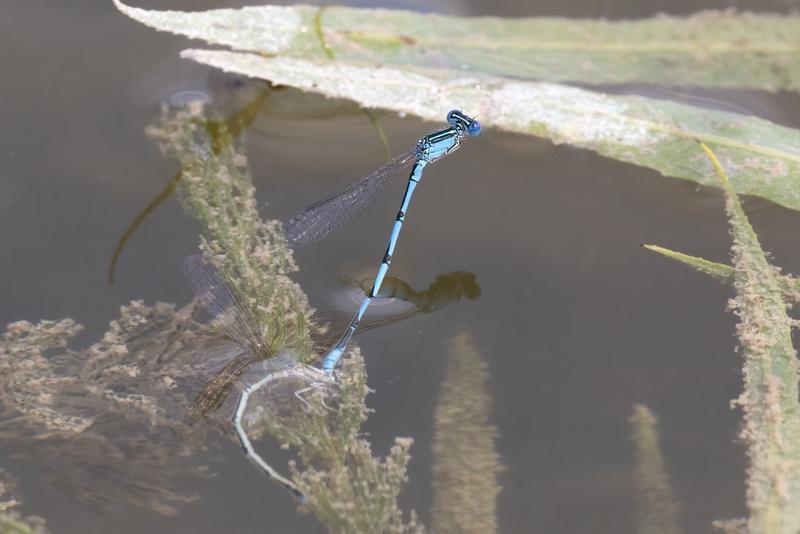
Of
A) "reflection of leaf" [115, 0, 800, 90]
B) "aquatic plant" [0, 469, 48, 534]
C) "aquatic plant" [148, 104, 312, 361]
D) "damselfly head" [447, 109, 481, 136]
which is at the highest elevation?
"reflection of leaf" [115, 0, 800, 90]

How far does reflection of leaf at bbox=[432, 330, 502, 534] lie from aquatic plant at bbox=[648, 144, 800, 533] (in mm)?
977

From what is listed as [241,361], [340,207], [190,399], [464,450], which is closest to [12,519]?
[190,399]

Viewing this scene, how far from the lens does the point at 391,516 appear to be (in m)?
3.37

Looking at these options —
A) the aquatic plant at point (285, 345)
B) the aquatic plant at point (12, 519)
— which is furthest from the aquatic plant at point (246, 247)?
the aquatic plant at point (12, 519)

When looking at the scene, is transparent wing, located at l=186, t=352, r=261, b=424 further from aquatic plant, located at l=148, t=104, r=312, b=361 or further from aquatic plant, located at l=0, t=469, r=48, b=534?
aquatic plant, located at l=0, t=469, r=48, b=534

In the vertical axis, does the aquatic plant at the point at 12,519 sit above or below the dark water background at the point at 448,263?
below

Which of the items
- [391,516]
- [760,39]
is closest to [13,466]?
[391,516]

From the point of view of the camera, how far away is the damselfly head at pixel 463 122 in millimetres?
4312

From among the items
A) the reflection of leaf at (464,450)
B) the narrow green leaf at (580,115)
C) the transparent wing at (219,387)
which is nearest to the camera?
the reflection of leaf at (464,450)

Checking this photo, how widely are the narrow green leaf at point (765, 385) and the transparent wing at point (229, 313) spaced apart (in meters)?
2.14

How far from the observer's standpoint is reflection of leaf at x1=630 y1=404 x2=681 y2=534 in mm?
3488

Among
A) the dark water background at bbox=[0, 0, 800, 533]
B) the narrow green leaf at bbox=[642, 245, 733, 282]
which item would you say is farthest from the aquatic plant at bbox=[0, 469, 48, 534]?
the narrow green leaf at bbox=[642, 245, 733, 282]

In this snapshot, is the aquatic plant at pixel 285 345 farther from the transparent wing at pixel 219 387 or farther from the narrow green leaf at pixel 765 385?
the narrow green leaf at pixel 765 385

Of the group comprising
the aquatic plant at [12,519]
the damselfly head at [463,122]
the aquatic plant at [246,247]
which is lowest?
the aquatic plant at [12,519]
